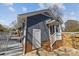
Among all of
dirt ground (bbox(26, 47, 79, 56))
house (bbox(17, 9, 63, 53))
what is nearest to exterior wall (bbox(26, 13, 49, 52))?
house (bbox(17, 9, 63, 53))

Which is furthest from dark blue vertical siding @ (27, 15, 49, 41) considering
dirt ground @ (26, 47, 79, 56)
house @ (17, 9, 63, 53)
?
dirt ground @ (26, 47, 79, 56)

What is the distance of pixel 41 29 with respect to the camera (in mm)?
1960

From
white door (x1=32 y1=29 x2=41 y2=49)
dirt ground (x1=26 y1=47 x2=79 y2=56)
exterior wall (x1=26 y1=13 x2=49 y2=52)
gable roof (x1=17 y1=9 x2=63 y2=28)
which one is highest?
gable roof (x1=17 y1=9 x2=63 y2=28)

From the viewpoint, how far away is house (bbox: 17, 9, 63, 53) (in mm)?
1940

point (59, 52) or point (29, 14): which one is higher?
point (29, 14)

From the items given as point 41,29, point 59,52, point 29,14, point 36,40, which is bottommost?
point 59,52

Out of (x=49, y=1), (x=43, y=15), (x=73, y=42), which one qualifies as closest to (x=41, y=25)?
(x=43, y=15)

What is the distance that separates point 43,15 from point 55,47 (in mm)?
464

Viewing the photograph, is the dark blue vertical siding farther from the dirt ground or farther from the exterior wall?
the dirt ground

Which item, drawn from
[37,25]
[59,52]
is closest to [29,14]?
[37,25]

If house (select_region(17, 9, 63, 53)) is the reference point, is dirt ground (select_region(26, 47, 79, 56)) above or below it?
below

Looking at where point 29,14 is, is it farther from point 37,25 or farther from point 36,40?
point 36,40

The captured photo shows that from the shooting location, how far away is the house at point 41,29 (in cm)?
194

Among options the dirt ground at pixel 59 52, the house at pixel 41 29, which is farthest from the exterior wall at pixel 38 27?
the dirt ground at pixel 59 52
